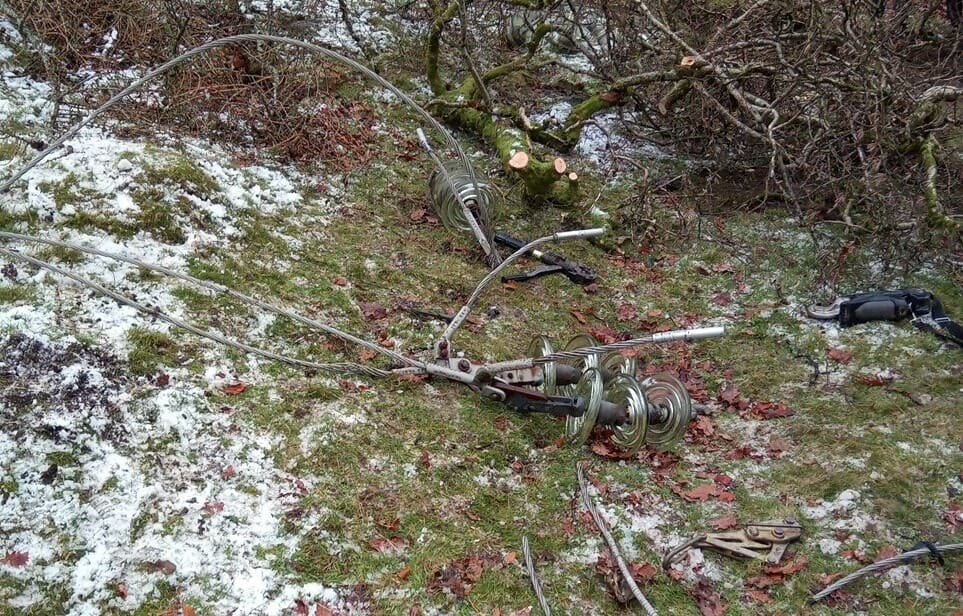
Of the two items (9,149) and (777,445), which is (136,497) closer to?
(9,149)

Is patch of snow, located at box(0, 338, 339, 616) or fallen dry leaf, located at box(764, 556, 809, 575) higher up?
patch of snow, located at box(0, 338, 339, 616)

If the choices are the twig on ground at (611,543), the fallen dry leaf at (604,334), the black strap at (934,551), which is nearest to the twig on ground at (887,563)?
the black strap at (934,551)

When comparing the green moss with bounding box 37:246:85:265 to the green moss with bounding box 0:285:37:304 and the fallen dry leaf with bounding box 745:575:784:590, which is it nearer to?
the green moss with bounding box 0:285:37:304

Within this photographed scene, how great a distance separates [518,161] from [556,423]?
111 inches

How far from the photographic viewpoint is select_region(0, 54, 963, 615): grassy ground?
9.70 feet

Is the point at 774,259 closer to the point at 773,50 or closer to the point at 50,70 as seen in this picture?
the point at 773,50

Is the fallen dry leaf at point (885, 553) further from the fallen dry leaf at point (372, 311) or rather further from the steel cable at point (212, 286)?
the fallen dry leaf at point (372, 311)

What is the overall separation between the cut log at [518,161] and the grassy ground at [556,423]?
3.04ft

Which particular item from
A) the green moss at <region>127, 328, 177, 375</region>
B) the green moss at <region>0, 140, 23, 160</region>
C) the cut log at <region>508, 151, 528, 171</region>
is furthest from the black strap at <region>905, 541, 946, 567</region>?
the green moss at <region>0, 140, 23, 160</region>

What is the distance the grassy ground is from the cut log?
926 millimetres

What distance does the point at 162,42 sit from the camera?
609cm

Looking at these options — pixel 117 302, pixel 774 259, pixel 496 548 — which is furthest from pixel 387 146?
pixel 496 548

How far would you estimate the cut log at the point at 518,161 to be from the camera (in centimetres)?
576

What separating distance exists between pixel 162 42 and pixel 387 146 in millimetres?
2392
